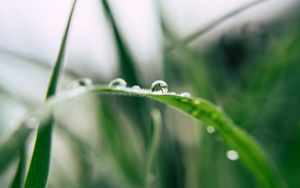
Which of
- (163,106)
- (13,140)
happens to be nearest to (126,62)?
(163,106)

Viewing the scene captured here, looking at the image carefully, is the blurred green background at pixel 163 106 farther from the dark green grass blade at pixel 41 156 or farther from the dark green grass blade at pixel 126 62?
the dark green grass blade at pixel 41 156

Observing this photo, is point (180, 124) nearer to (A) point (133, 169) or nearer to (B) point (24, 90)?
(A) point (133, 169)

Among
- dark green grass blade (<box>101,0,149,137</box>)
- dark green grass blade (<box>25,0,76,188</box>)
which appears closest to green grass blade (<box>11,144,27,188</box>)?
dark green grass blade (<box>25,0,76,188</box>)

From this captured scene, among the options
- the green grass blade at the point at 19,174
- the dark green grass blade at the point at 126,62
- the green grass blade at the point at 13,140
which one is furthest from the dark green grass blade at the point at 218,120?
the dark green grass blade at the point at 126,62

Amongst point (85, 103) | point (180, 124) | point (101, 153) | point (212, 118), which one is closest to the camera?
point (212, 118)

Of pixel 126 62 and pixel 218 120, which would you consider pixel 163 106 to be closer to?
pixel 126 62

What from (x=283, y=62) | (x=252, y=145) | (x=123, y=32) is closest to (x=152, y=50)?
(x=123, y=32)
